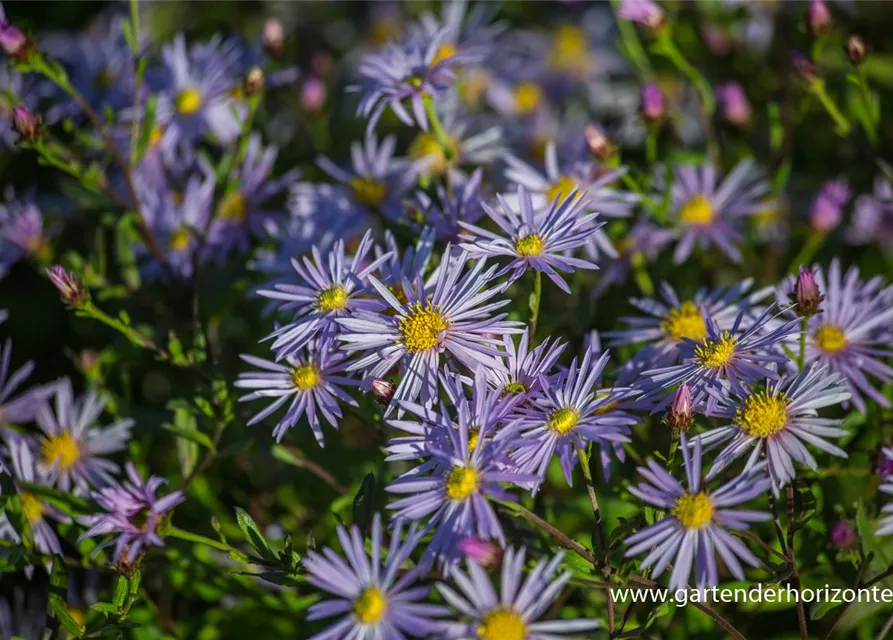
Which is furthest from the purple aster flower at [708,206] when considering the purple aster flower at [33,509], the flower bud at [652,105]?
the purple aster flower at [33,509]

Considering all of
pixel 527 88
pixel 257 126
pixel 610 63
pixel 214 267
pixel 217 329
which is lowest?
pixel 217 329

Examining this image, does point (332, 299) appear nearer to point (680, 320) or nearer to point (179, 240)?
point (680, 320)

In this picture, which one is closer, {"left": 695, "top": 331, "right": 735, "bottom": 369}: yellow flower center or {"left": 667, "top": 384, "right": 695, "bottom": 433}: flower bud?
{"left": 667, "top": 384, "right": 695, "bottom": 433}: flower bud

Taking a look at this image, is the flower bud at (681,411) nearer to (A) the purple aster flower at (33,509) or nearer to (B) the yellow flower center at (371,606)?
(B) the yellow flower center at (371,606)

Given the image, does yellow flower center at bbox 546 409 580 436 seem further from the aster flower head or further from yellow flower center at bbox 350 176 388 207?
yellow flower center at bbox 350 176 388 207

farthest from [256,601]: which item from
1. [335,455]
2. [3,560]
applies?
[3,560]

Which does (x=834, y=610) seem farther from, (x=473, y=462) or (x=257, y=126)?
(x=257, y=126)

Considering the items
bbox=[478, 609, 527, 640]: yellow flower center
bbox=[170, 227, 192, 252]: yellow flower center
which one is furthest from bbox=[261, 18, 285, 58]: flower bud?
bbox=[478, 609, 527, 640]: yellow flower center
